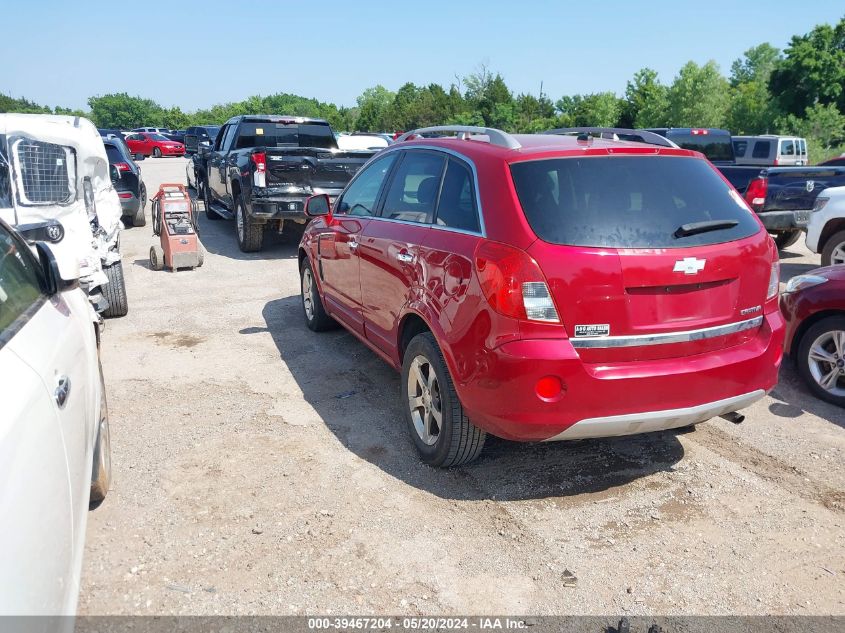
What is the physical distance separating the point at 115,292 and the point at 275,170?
3.51 meters

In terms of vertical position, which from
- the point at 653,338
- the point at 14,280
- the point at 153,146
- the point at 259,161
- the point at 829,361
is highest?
the point at 153,146

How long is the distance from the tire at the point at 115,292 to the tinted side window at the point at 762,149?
19754 millimetres

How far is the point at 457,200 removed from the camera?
3.87m

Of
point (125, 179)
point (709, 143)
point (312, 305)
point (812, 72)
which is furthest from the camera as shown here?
point (812, 72)

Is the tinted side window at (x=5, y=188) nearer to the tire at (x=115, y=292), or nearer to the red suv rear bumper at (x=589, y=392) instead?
the tire at (x=115, y=292)

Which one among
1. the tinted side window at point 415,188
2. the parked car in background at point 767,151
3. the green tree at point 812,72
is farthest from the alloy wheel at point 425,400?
the green tree at point 812,72

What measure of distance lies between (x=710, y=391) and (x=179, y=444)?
314cm

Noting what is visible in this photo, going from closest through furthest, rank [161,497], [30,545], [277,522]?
1. [30,545]
2. [277,522]
3. [161,497]

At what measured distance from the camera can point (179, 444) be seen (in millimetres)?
4344

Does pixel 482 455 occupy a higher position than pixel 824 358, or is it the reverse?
pixel 824 358

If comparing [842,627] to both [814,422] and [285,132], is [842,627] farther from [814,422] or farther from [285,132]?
[285,132]

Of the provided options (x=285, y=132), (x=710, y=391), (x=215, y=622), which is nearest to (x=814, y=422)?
(x=710, y=391)

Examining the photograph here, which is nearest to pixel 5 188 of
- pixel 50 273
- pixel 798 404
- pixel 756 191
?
pixel 50 273

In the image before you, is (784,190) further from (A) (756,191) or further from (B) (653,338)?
(B) (653,338)
